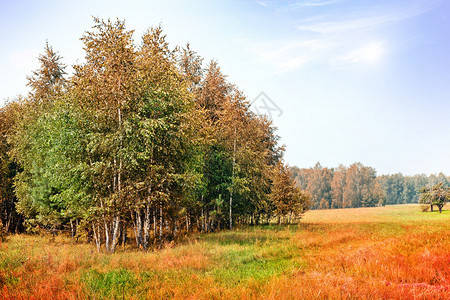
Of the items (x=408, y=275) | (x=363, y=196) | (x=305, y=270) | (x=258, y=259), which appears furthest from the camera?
(x=363, y=196)

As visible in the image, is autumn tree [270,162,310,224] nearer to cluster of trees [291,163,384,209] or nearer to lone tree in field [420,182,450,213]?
lone tree in field [420,182,450,213]

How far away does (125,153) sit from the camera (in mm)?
13234

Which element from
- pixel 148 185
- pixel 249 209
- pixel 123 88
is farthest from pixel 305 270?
pixel 249 209

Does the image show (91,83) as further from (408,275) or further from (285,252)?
(408,275)

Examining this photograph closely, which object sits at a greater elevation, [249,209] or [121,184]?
[121,184]

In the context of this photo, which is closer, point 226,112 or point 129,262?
point 129,262

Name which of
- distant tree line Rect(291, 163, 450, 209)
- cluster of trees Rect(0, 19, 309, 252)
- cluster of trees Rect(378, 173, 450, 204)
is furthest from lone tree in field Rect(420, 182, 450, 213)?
cluster of trees Rect(378, 173, 450, 204)

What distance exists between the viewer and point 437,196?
49281 millimetres

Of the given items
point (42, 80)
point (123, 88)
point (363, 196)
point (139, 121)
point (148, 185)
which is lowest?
point (363, 196)

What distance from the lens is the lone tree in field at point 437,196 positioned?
48.2 m

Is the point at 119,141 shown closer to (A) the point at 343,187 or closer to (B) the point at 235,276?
(B) the point at 235,276

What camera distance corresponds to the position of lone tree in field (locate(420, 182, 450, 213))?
48156 mm

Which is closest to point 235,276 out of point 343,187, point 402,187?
point 343,187

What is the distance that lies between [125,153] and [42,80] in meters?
18.0
